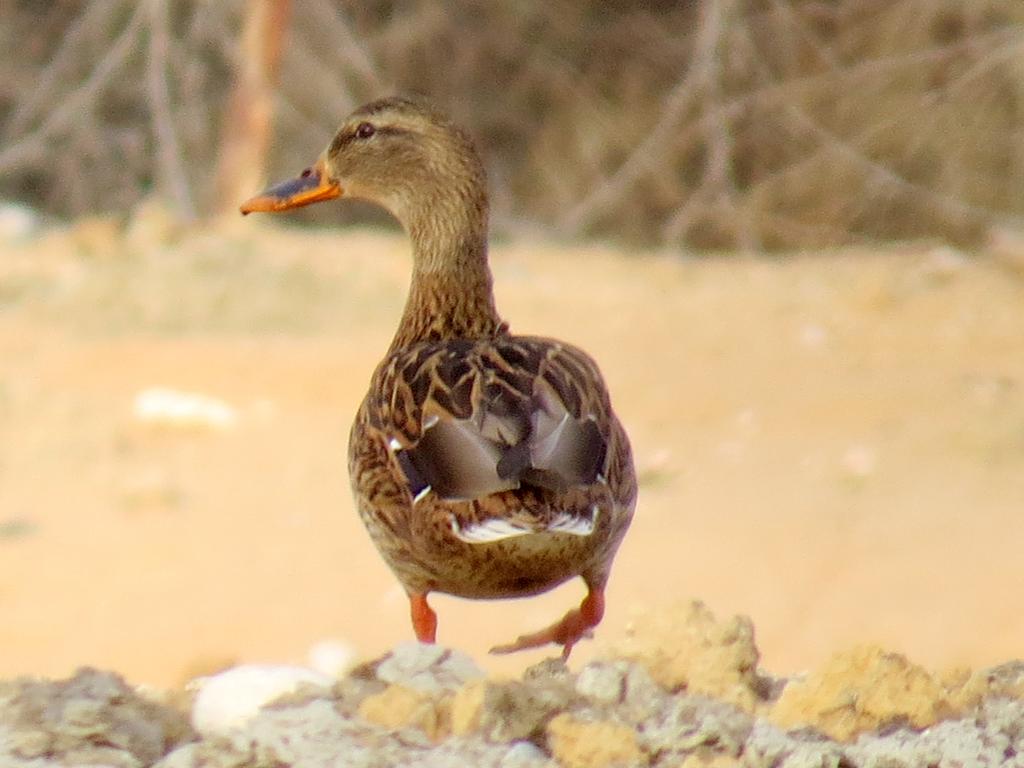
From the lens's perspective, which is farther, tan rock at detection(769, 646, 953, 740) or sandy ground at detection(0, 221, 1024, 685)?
sandy ground at detection(0, 221, 1024, 685)

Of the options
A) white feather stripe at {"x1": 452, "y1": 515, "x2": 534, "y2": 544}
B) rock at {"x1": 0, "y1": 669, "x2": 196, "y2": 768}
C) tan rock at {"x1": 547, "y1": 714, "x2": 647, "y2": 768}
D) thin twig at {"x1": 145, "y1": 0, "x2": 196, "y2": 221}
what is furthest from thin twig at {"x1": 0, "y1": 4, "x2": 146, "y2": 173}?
tan rock at {"x1": 547, "y1": 714, "x2": 647, "y2": 768}

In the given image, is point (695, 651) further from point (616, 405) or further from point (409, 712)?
point (616, 405)

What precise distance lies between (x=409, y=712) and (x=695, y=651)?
69cm

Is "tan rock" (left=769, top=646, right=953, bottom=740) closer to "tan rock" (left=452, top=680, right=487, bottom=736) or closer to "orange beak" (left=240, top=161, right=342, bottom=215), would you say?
"tan rock" (left=452, top=680, right=487, bottom=736)

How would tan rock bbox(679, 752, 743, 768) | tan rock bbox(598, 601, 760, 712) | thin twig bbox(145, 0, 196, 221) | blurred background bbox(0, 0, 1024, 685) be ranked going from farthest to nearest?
thin twig bbox(145, 0, 196, 221)
blurred background bbox(0, 0, 1024, 685)
tan rock bbox(598, 601, 760, 712)
tan rock bbox(679, 752, 743, 768)

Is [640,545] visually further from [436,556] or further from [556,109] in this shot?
[556,109]

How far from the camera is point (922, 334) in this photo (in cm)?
1045

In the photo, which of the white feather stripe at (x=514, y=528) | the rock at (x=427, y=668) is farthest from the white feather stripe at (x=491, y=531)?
the rock at (x=427, y=668)

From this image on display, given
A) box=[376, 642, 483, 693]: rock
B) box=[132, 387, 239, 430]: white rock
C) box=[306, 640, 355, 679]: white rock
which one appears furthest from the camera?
box=[132, 387, 239, 430]: white rock

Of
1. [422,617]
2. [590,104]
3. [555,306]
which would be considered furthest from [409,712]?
[590,104]

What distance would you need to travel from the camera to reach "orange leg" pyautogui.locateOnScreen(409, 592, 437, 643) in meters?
5.16

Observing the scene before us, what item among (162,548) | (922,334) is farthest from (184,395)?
(922,334)

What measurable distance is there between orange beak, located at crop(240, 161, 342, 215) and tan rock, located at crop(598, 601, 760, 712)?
2224mm

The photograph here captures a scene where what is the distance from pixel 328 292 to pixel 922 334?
3064 mm
